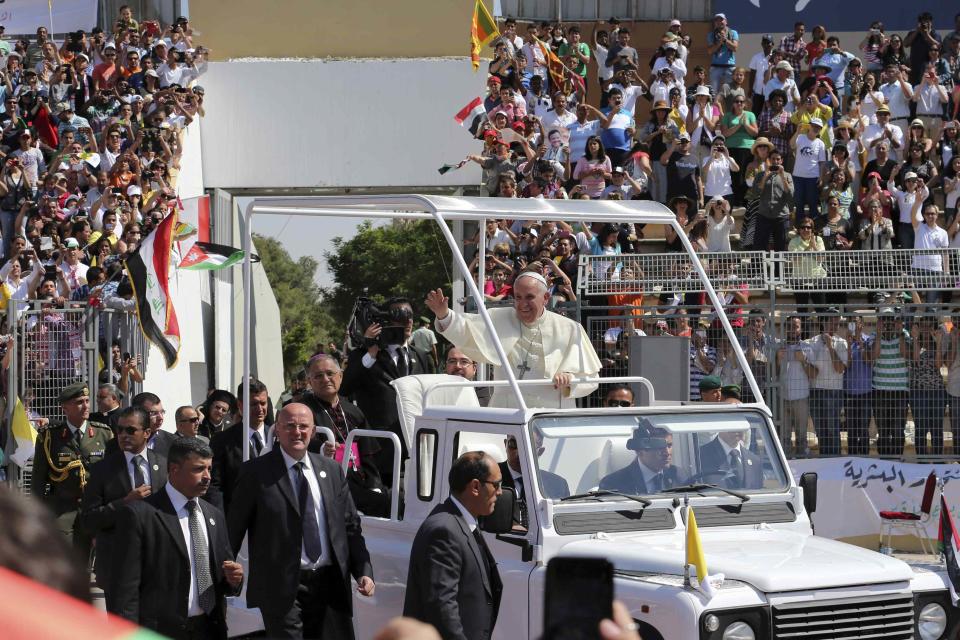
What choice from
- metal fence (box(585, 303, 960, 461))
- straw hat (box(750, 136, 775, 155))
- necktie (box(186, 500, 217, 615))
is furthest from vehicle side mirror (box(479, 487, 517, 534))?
straw hat (box(750, 136, 775, 155))

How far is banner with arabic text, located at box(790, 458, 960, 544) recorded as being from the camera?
38.3 ft

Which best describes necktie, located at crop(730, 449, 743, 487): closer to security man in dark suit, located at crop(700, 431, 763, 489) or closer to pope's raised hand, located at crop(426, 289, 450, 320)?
security man in dark suit, located at crop(700, 431, 763, 489)

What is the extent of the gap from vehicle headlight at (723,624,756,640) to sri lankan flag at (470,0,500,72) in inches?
648

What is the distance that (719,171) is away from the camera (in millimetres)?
18656

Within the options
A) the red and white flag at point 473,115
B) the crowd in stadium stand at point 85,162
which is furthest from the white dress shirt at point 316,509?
the red and white flag at point 473,115

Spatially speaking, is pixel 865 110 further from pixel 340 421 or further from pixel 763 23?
pixel 340 421

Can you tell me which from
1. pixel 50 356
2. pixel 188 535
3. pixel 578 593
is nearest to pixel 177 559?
pixel 188 535

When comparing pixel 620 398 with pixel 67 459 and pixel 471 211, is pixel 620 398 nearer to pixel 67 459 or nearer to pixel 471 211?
pixel 471 211

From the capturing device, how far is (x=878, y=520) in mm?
11586

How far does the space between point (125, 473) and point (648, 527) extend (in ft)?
10.2

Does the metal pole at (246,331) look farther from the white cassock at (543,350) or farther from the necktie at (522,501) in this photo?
the necktie at (522,501)

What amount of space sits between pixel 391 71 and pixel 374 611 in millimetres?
17356

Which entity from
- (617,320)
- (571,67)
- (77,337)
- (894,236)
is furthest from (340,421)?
(571,67)

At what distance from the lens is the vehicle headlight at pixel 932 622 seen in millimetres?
6328
